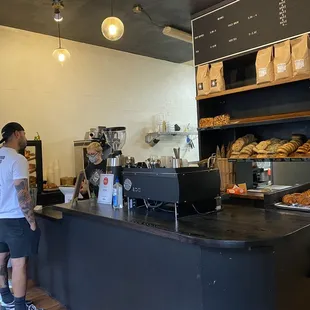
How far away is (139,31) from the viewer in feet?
14.0

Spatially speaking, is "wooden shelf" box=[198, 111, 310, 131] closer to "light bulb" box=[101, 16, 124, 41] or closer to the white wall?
"light bulb" box=[101, 16, 124, 41]

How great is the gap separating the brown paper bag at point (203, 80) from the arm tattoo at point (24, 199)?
1.94 metres

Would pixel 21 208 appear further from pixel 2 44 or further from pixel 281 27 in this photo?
pixel 281 27

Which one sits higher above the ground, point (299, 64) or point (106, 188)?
point (299, 64)

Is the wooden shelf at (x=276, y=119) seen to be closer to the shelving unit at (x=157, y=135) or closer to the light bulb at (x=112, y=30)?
the light bulb at (x=112, y=30)

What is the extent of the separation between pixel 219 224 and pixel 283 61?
5.84 ft

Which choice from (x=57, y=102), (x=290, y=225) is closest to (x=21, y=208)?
(x=290, y=225)

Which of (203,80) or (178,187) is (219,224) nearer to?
(178,187)

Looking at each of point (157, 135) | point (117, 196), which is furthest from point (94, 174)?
point (157, 135)

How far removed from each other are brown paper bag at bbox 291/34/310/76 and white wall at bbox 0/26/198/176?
2.87 meters

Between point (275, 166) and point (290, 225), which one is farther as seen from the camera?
point (275, 166)

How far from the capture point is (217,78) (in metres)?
3.32

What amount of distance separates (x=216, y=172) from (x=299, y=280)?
71cm

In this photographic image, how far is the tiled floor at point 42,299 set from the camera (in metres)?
2.71
